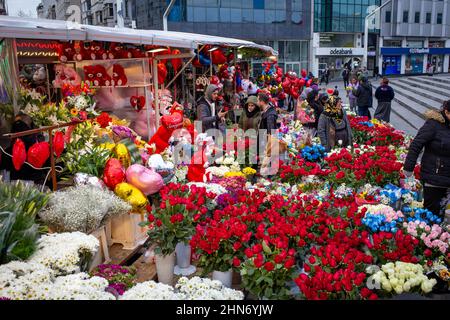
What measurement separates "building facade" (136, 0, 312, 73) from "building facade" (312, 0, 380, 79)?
5.82 ft

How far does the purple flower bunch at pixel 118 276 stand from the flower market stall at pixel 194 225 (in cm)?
1

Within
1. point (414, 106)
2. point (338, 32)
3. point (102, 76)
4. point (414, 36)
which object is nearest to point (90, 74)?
point (102, 76)

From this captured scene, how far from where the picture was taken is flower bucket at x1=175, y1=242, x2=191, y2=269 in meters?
4.05

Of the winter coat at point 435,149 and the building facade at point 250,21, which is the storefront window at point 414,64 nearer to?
the building facade at point 250,21

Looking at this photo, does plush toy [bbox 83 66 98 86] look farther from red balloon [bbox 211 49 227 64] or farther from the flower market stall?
red balloon [bbox 211 49 227 64]

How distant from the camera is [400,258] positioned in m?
3.34

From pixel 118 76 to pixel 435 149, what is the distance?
5626mm

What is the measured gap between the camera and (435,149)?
15.0ft

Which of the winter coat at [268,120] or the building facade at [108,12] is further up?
the building facade at [108,12]

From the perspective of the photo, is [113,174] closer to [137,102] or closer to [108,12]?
[137,102]

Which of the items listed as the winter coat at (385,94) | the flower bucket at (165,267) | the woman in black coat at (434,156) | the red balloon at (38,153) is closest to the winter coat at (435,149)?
the woman in black coat at (434,156)

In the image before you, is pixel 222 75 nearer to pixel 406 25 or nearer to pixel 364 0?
pixel 364 0

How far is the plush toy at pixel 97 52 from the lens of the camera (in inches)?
316

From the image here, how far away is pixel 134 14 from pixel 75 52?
35.8 metres
